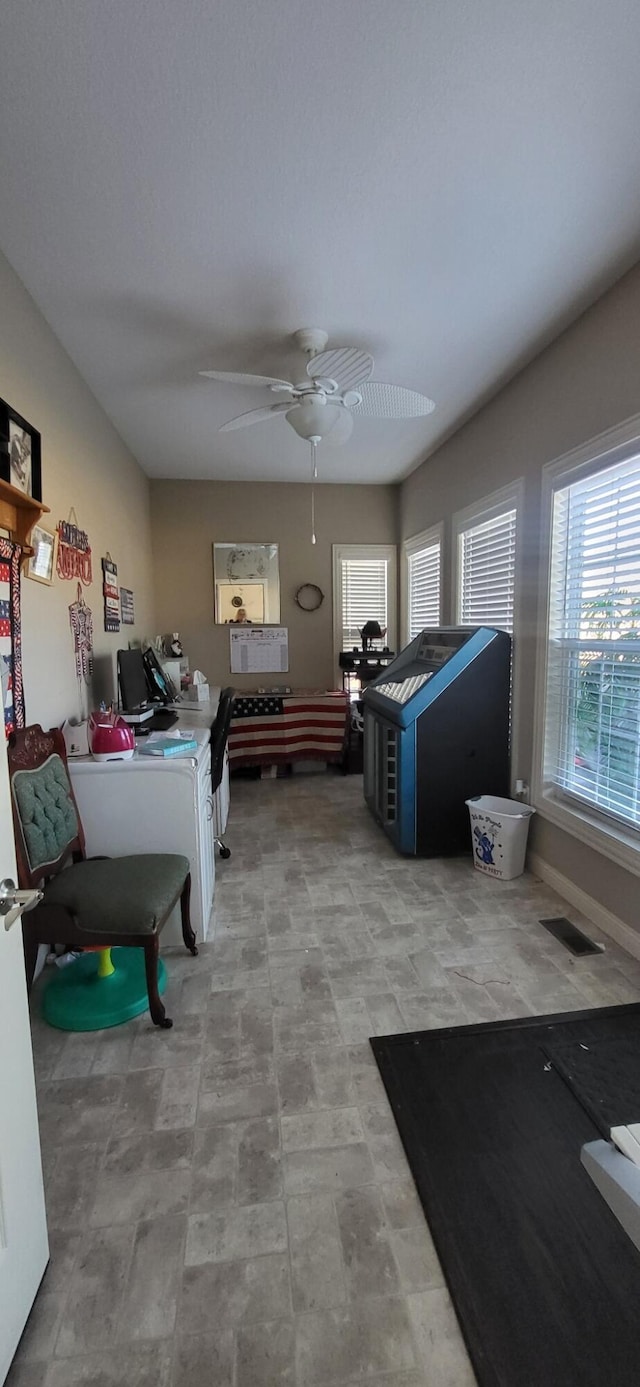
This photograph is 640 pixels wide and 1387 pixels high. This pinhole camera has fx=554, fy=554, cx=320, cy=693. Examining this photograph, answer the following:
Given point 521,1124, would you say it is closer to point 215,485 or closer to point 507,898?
point 507,898

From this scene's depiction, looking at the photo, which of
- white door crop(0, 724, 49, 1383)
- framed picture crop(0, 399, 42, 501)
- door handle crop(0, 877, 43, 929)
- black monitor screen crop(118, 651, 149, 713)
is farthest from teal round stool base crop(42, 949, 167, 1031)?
framed picture crop(0, 399, 42, 501)

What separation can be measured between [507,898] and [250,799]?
85.0 inches

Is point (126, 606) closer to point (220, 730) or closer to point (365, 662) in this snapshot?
point (220, 730)

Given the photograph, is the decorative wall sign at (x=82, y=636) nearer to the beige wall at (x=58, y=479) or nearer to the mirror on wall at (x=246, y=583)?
the beige wall at (x=58, y=479)

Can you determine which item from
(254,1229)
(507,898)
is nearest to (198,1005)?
(254,1229)

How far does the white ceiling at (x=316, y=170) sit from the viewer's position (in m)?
1.27

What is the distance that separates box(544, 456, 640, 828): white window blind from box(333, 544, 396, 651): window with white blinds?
2.74 metres

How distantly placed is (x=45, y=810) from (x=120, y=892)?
39cm

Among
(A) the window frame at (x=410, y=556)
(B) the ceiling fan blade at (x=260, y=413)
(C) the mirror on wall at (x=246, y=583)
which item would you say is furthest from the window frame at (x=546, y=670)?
(C) the mirror on wall at (x=246, y=583)

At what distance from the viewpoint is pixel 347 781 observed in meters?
4.76

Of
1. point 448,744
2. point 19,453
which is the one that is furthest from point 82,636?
point 448,744

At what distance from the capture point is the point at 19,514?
6.11 feet

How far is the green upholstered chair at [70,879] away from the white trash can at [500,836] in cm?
164

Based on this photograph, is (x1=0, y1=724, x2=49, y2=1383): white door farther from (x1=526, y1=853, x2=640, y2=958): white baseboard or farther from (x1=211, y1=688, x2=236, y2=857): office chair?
(x1=526, y1=853, x2=640, y2=958): white baseboard
